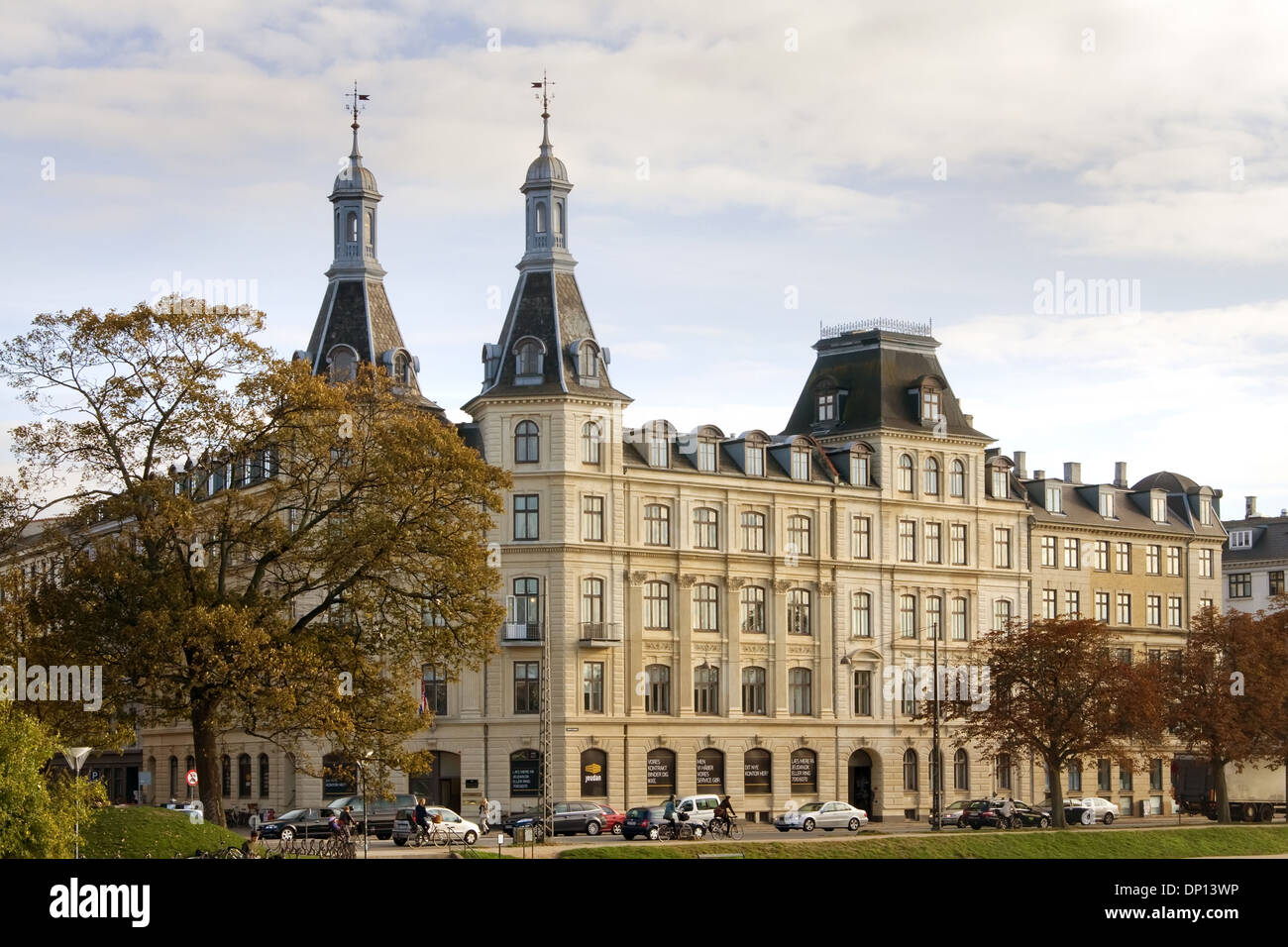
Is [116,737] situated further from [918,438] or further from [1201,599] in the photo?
[1201,599]

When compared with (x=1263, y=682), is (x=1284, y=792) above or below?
below

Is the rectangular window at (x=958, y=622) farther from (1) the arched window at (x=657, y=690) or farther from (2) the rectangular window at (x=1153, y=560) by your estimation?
(1) the arched window at (x=657, y=690)

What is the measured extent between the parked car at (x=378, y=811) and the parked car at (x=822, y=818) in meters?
15.6

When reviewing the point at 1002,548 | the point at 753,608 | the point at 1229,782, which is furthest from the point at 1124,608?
the point at 753,608

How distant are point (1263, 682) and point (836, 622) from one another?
20709 millimetres

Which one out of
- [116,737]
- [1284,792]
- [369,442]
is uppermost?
[369,442]

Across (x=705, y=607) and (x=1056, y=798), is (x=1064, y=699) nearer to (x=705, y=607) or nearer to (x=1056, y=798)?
(x=1056, y=798)

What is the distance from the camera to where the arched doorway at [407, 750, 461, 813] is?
3297 inches

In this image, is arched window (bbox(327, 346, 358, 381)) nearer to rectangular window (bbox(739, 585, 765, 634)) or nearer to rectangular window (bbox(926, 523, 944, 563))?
rectangular window (bbox(739, 585, 765, 634))

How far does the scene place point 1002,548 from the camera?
3991 inches

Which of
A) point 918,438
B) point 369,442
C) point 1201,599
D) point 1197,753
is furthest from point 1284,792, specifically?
point 369,442

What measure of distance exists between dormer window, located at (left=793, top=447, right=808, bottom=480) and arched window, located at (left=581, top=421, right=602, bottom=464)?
39.2ft
